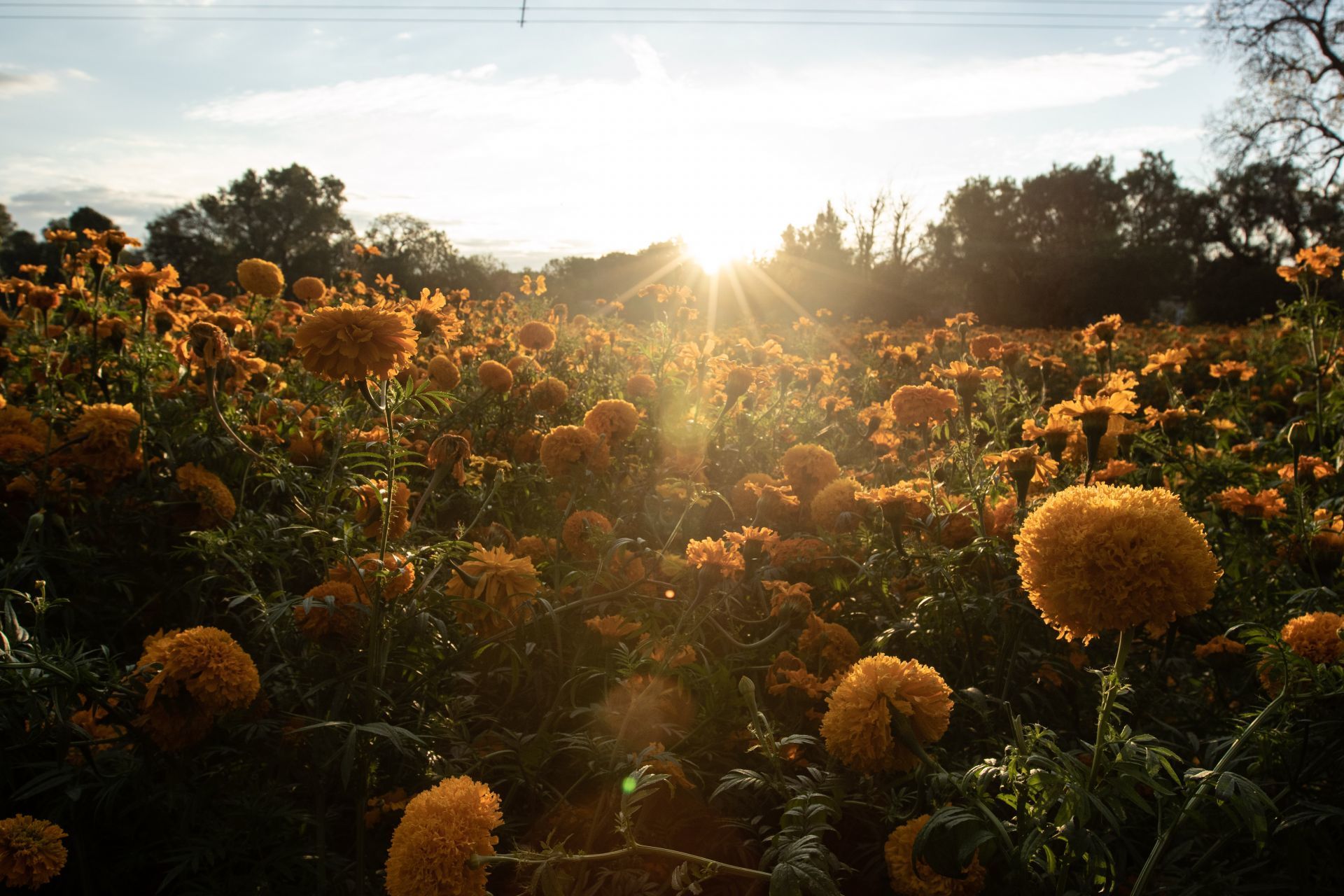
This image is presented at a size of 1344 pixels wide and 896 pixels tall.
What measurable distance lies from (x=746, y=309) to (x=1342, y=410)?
11.8m

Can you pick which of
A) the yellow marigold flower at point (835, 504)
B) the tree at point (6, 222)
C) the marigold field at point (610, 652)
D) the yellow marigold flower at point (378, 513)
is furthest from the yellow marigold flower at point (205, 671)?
the tree at point (6, 222)

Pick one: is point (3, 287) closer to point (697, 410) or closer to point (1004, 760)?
point (697, 410)

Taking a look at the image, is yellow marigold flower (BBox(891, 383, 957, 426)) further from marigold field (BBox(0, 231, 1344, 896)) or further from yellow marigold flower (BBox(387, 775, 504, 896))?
yellow marigold flower (BBox(387, 775, 504, 896))

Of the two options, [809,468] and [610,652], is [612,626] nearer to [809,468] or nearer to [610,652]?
[610,652]

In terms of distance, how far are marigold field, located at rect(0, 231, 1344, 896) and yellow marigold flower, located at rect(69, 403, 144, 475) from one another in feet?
0.04

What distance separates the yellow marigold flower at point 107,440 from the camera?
7.06 feet

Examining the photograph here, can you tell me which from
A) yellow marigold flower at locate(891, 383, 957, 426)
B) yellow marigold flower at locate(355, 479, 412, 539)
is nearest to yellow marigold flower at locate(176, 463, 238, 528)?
yellow marigold flower at locate(355, 479, 412, 539)

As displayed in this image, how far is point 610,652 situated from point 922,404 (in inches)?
49.2

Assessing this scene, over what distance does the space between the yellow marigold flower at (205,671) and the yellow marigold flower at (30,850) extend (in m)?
0.27

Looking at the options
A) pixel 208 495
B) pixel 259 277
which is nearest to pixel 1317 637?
pixel 208 495

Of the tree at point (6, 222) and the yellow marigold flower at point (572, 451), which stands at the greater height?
the tree at point (6, 222)

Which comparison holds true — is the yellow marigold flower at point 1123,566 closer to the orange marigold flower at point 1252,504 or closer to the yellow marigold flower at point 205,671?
the yellow marigold flower at point 205,671

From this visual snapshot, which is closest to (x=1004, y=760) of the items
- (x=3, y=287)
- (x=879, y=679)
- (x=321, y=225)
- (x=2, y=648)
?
(x=879, y=679)

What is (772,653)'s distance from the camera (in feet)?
7.29
